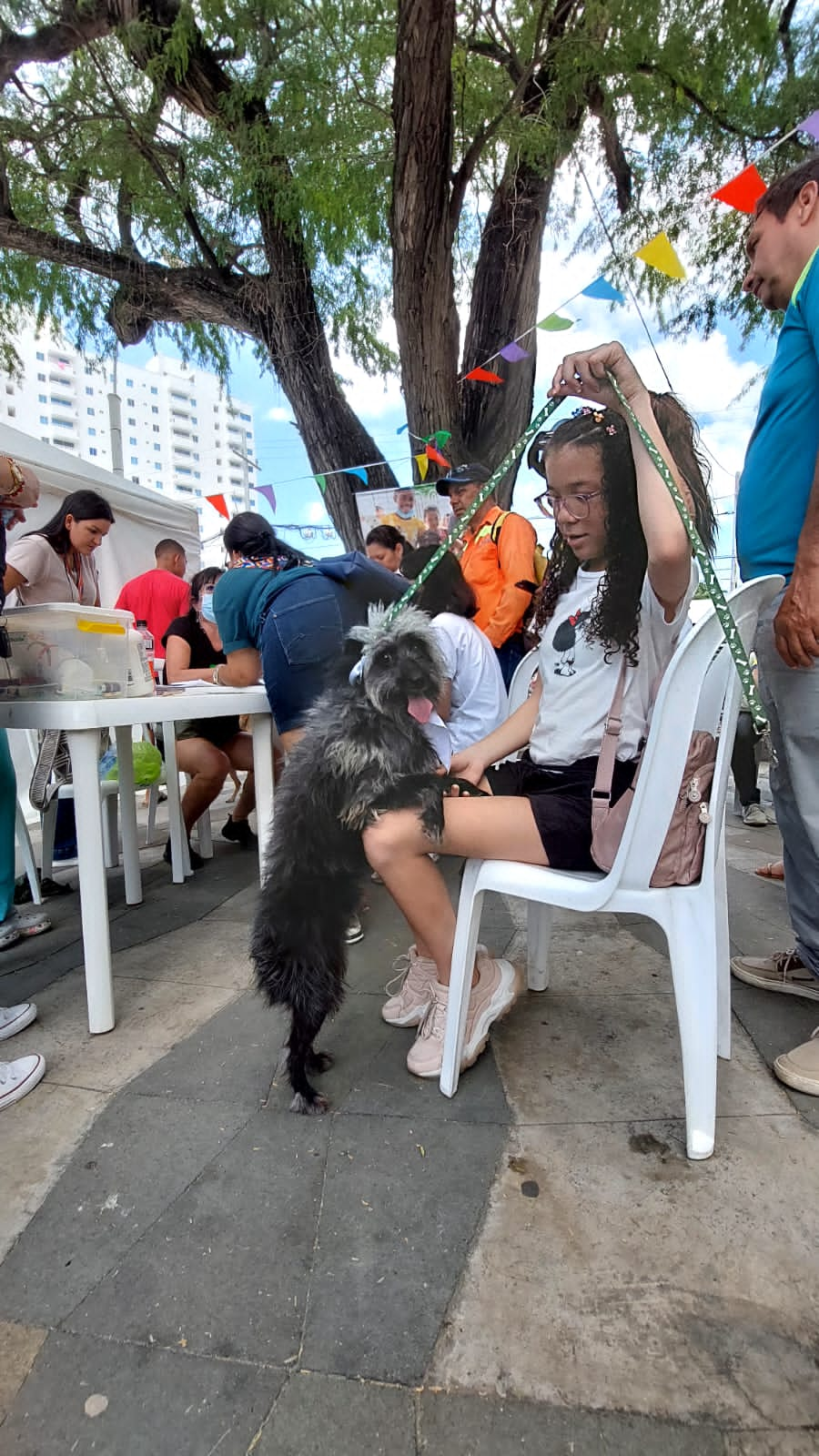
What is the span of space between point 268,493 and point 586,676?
22.4ft

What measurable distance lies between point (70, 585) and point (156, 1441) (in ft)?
9.46

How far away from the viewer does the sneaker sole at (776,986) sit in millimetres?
1858

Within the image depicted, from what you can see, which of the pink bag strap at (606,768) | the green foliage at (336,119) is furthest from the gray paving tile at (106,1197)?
the green foliage at (336,119)

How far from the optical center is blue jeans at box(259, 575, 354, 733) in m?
2.28

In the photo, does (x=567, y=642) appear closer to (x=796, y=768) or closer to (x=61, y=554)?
(x=796, y=768)

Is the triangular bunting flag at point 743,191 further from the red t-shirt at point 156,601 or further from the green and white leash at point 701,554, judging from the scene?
the red t-shirt at point 156,601

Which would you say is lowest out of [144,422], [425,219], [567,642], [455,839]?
[455,839]

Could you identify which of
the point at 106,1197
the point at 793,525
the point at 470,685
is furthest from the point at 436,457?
the point at 106,1197

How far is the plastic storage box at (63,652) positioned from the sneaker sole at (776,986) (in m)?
1.92

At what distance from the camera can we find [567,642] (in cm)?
158

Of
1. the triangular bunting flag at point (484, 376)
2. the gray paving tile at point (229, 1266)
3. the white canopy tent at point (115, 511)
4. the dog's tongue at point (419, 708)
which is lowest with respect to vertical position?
the gray paving tile at point (229, 1266)

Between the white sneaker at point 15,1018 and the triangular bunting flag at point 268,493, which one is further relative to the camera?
the triangular bunting flag at point 268,493

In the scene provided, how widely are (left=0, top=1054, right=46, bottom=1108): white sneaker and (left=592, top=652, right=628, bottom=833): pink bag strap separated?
1.32 metres

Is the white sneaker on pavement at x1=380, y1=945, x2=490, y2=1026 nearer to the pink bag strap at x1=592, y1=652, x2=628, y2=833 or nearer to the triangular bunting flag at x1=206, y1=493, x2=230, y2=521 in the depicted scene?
the pink bag strap at x1=592, y1=652, x2=628, y2=833
